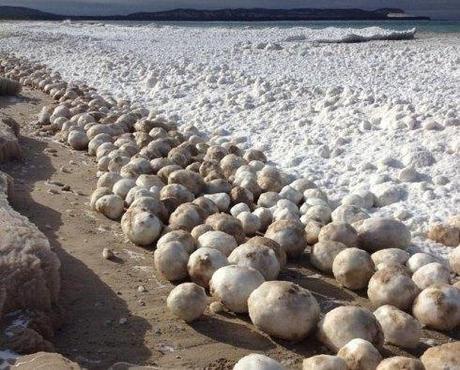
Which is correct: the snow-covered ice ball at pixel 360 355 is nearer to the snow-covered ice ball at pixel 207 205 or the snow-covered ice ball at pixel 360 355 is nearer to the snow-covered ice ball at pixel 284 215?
the snow-covered ice ball at pixel 284 215

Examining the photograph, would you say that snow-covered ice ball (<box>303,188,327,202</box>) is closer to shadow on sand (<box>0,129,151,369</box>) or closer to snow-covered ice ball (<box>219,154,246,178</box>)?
snow-covered ice ball (<box>219,154,246,178</box>)

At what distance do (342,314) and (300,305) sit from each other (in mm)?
181

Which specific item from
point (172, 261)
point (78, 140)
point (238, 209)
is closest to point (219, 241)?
point (172, 261)

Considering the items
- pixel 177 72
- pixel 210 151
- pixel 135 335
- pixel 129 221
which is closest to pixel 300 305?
pixel 135 335

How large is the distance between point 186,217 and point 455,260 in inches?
63.1

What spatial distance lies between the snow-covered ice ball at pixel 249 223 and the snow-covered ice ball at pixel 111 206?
32.9 inches

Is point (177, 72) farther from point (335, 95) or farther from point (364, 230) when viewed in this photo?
point (364, 230)

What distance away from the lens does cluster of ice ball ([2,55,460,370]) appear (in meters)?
2.72

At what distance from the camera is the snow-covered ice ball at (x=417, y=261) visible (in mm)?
3355

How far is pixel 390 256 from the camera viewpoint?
11.3 ft

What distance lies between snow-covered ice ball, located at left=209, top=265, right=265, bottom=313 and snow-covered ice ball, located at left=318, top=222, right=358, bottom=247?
81cm

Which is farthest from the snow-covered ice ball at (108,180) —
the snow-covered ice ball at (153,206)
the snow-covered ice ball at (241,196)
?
the snow-covered ice ball at (241,196)

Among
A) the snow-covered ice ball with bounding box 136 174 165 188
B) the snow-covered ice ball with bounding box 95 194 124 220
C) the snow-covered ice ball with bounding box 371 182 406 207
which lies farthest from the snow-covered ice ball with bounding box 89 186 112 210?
the snow-covered ice ball with bounding box 371 182 406 207

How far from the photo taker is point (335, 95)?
7.25 m
